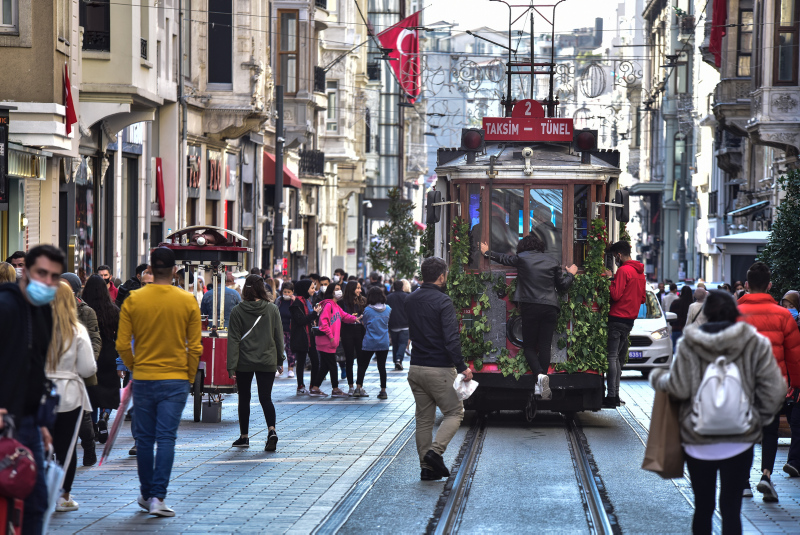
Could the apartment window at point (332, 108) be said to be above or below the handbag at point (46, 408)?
above

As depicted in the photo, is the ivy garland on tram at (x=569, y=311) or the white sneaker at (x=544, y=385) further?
the ivy garland on tram at (x=569, y=311)

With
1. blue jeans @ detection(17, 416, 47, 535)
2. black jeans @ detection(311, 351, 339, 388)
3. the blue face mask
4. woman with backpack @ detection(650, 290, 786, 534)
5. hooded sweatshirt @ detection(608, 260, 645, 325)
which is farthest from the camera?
black jeans @ detection(311, 351, 339, 388)

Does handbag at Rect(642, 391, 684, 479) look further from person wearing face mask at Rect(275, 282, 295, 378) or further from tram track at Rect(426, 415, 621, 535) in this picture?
person wearing face mask at Rect(275, 282, 295, 378)

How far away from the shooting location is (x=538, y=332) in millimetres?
14656

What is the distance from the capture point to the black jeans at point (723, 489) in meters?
6.91

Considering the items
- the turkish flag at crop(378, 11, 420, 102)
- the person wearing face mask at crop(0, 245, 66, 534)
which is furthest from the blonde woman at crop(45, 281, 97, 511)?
the turkish flag at crop(378, 11, 420, 102)

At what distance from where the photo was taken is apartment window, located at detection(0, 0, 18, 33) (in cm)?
1964

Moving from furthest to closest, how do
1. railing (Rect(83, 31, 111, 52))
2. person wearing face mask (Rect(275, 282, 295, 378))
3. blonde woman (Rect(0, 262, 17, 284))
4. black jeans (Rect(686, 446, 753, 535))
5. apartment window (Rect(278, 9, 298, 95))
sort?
apartment window (Rect(278, 9, 298, 95))
railing (Rect(83, 31, 111, 52))
person wearing face mask (Rect(275, 282, 295, 378))
blonde woman (Rect(0, 262, 17, 284))
black jeans (Rect(686, 446, 753, 535))

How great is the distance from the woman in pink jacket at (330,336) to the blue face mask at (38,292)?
41.6 ft

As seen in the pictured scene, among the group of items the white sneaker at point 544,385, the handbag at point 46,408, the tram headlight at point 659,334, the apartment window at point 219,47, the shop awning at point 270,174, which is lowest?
the tram headlight at point 659,334

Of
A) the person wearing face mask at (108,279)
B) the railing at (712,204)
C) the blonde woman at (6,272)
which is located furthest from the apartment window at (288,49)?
the blonde woman at (6,272)

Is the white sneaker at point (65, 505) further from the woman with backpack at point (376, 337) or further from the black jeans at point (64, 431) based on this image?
the woman with backpack at point (376, 337)

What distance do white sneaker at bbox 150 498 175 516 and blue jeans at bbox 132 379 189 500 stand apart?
0.07 meters

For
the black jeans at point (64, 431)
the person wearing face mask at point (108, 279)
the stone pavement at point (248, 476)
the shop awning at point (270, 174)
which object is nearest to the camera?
the black jeans at point (64, 431)
